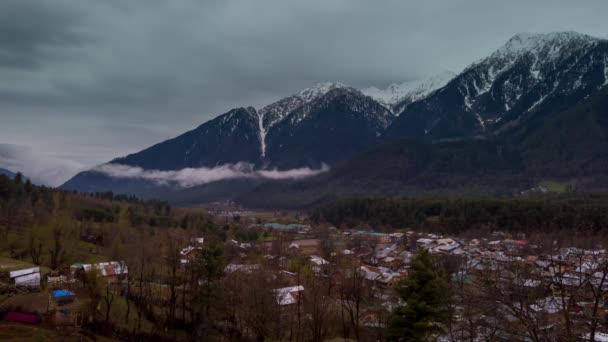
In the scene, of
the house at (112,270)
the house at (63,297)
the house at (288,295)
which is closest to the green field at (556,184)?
the house at (288,295)

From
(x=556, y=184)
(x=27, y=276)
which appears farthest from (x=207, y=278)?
(x=556, y=184)

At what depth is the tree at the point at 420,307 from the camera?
59.1ft

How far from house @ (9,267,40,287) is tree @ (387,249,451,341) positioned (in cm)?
3018

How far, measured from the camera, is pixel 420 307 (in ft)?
59.2

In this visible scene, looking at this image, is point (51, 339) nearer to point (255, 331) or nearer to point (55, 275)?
point (255, 331)

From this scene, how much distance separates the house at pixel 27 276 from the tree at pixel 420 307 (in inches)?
1188

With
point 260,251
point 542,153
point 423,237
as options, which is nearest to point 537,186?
point 542,153

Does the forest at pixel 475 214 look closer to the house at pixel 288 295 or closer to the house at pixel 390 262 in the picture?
the house at pixel 390 262

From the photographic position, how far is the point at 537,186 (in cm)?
15512

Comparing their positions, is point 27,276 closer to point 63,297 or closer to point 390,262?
point 63,297

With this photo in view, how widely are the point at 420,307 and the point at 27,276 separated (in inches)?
1325

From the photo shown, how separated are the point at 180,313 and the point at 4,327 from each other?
12.7m

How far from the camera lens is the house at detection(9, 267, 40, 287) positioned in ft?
110

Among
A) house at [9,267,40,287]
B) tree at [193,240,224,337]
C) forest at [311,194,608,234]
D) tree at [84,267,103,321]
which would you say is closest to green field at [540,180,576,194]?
forest at [311,194,608,234]
